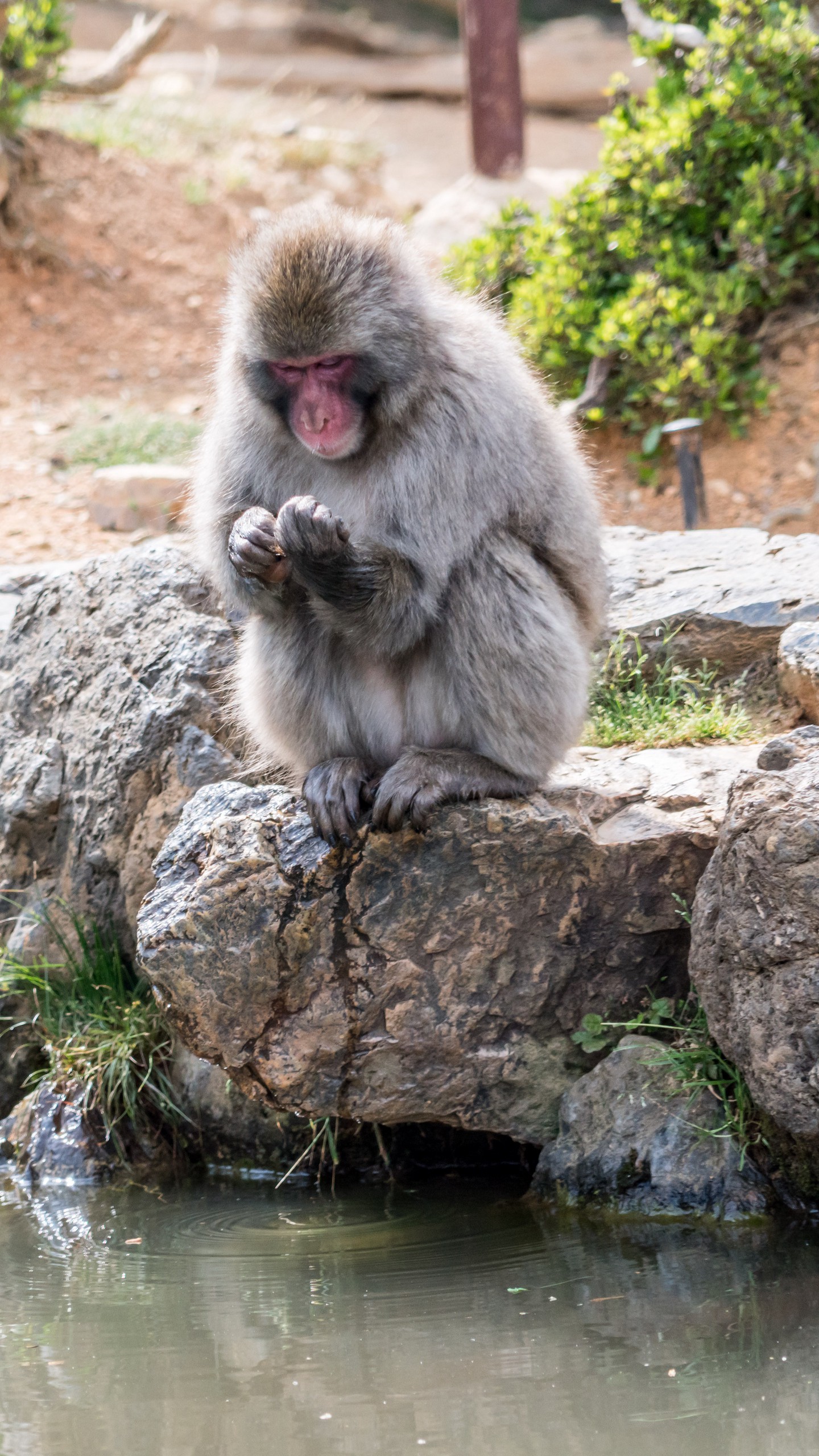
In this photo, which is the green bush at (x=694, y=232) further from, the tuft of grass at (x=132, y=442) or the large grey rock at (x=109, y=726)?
the large grey rock at (x=109, y=726)

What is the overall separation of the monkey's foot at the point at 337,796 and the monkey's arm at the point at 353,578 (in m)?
0.30

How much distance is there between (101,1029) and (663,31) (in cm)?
503

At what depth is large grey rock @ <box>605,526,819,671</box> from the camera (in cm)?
459

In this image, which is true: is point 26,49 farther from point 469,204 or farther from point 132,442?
point 469,204

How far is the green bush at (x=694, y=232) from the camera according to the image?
6.19 metres

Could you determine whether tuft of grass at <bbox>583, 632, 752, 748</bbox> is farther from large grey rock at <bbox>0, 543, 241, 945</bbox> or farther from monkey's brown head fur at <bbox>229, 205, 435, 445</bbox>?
monkey's brown head fur at <bbox>229, 205, 435, 445</bbox>

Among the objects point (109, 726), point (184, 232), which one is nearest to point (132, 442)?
point (184, 232)

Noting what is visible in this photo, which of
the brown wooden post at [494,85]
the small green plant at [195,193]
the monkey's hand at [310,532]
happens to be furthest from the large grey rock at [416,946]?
the brown wooden post at [494,85]

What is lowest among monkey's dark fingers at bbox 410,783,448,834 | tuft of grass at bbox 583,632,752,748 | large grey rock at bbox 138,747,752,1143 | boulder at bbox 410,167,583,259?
large grey rock at bbox 138,747,752,1143

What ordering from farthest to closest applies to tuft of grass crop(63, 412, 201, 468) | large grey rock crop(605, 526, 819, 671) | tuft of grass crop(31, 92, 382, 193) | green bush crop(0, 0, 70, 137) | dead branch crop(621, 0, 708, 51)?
tuft of grass crop(31, 92, 382, 193)
green bush crop(0, 0, 70, 137)
tuft of grass crop(63, 412, 201, 468)
dead branch crop(621, 0, 708, 51)
large grey rock crop(605, 526, 819, 671)

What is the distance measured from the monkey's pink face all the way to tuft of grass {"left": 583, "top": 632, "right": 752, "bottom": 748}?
1.45 m

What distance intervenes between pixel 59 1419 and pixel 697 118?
5.52 metres

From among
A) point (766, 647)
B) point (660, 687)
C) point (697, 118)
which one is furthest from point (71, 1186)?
point (697, 118)

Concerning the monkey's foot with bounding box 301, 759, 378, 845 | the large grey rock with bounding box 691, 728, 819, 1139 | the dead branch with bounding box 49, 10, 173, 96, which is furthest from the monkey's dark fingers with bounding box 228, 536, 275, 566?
the dead branch with bounding box 49, 10, 173, 96
